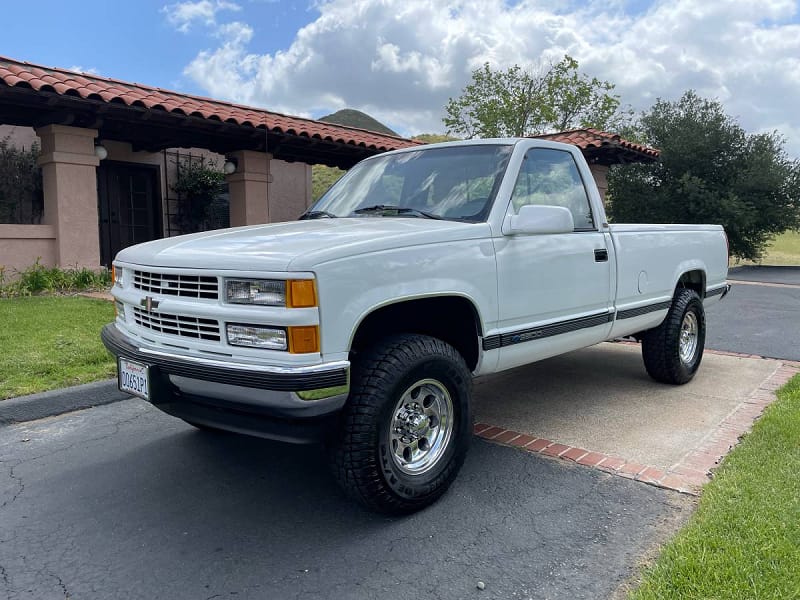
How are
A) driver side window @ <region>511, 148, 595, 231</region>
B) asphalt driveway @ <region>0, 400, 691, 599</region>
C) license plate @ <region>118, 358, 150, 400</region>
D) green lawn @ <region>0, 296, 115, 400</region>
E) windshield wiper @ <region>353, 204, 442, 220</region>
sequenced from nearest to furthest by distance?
1. asphalt driveway @ <region>0, 400, 691, 599</region>
2. license plate @ <region>118, 358, 150, 400</region>
3. windshield wiper @ <region>353, 204, 442, 220</region>
4. driver side window @ <region>511, 148, 595, 231</region>
5. green lawn @ <region>0, 296, 115, 400</region>

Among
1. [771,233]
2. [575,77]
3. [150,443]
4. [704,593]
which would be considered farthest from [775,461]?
[575,77]

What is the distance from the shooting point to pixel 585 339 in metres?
4.40

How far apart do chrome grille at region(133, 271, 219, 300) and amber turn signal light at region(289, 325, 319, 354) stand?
1.56 ft

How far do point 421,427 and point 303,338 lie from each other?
3.09 ft

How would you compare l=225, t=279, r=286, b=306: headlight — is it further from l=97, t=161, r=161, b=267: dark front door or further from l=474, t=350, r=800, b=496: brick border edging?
l=97, t=161, r=161, b=267: dark front door

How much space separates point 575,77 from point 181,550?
33416mm

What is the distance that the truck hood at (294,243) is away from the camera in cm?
280

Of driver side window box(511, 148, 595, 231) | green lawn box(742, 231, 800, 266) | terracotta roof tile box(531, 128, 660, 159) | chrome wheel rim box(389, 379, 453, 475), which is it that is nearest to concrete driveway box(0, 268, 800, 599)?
chrome wheel rim box(389, 379, 453, 475)

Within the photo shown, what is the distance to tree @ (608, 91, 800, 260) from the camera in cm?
2080

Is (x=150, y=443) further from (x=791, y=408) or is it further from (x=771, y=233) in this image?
(x=771, y=233)

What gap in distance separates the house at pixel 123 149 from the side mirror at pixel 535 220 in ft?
23.8

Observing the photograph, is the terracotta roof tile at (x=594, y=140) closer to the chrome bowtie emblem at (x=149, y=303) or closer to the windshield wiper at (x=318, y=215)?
the windshield wiper at (x=318, y=215)

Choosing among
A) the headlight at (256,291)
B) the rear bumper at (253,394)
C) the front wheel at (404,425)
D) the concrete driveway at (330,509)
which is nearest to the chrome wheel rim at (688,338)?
the concrete driveway at (330,509)

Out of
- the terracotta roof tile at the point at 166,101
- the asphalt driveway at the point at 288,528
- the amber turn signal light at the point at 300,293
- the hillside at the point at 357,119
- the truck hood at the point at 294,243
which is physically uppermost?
the hillside at the point at 357,119
